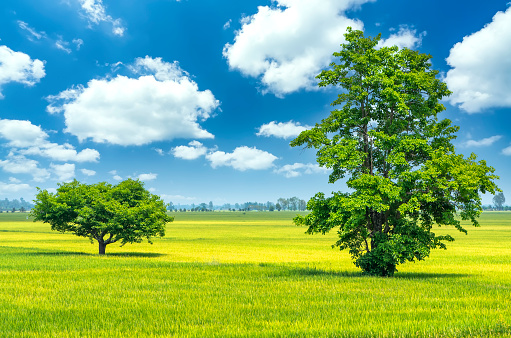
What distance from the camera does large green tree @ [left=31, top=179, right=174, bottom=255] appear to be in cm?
4522

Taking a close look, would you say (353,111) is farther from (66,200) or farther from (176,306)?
(66,200)

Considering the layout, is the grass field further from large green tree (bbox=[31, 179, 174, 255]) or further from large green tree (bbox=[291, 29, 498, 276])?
large green tree (bbox=[31, 179, 174, 255])

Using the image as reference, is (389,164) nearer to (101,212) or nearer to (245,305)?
(245,305)

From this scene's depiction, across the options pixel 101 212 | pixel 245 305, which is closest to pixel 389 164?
pixel 245 305

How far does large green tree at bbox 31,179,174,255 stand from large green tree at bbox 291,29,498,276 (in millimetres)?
24224

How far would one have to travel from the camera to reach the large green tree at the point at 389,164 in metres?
25.3

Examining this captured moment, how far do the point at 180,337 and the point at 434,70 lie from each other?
2696 cm

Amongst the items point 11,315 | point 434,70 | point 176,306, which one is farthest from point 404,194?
point 11,315

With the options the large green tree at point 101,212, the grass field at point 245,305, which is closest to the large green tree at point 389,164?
the grass field at point 245,305

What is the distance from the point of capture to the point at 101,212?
46312mm

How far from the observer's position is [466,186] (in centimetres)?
2405

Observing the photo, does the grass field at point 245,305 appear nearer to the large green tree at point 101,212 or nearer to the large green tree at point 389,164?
the large green tree at point 389,164

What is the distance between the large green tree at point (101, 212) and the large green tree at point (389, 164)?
79.5 feet

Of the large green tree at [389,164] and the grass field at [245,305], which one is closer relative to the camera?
the grass field at [245,305]
